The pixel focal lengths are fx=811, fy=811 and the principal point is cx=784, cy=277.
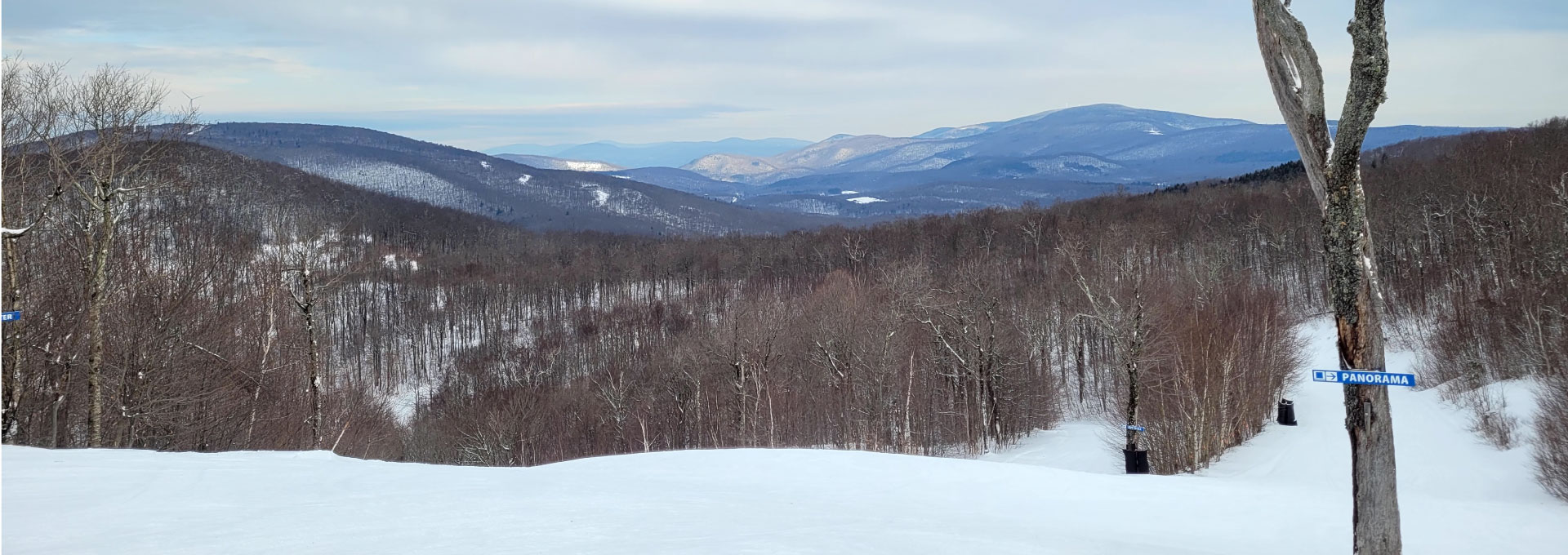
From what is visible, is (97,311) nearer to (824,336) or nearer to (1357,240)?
(1357,240)

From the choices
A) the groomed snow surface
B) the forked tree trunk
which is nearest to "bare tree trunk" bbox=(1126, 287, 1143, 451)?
the groomed snow surface

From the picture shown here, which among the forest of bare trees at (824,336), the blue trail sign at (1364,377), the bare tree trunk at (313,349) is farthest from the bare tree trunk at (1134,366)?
the bare tree trunk at (313,349)

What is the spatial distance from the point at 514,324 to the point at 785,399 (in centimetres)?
7422

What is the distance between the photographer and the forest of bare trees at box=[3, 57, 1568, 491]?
663 inches

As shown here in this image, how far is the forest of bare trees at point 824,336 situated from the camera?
1684 centimetres

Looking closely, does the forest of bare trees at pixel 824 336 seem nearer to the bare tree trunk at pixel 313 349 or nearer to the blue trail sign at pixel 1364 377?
the bare tree trunk at pixel 313 349

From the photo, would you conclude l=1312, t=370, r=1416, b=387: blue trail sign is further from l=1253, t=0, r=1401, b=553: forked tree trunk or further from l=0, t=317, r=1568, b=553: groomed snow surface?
l=0, t=317, r=1568, b=553: groomed snow surface

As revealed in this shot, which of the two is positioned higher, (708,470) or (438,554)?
(438,554)

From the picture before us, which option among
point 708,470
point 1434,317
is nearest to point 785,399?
point 708,470

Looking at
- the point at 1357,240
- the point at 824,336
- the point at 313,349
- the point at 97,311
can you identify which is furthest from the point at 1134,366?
the point at 97,311

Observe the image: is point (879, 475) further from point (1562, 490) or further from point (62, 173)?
point (62, 173)

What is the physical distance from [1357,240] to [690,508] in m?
6.36

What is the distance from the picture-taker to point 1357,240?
247 inches

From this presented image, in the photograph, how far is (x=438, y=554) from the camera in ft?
19.0
